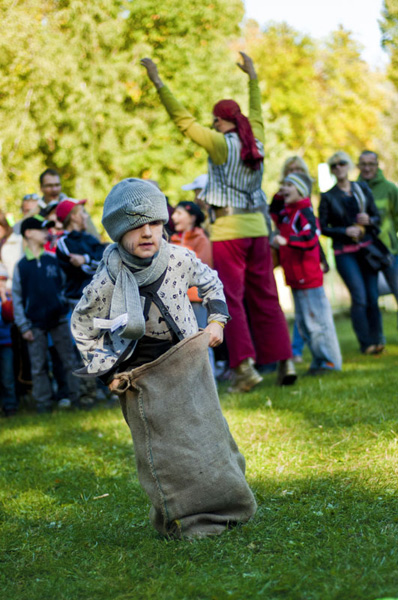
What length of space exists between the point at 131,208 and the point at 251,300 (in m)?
4.16

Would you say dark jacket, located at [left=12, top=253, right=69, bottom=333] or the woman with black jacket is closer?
dark jacket, located at [left=12, top=253, right=69, bottom=333]

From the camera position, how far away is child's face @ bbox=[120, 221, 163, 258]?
3947 mm

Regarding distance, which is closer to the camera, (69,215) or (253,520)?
(253,520)

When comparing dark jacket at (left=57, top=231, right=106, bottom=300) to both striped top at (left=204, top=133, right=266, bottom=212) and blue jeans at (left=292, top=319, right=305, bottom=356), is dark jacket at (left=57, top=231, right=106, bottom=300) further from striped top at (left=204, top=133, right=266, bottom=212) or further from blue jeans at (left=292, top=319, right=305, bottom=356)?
blue jeans at (left=292, top=319, right=305, bottom=356)

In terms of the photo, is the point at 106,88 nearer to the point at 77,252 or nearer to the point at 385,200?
the point at 385,200

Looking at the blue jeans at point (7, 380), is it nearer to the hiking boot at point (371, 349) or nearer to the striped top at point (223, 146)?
the striped top at point (223, 146)

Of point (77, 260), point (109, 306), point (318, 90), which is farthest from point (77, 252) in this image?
point (318, 90)

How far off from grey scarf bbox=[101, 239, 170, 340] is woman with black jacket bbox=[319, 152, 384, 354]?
5893 millimetres

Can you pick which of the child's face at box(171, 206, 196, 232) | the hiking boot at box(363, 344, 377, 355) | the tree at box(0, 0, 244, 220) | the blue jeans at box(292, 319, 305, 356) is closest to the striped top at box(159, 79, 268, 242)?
the child's face at box(171, 206, 196, 232)


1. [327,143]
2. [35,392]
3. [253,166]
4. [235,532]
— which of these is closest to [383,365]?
[253,166]

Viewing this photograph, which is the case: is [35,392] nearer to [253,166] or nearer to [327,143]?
[253,166]

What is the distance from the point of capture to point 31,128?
1970 cm

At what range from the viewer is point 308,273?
28.6 feet

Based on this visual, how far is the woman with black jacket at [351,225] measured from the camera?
31.8 feet
